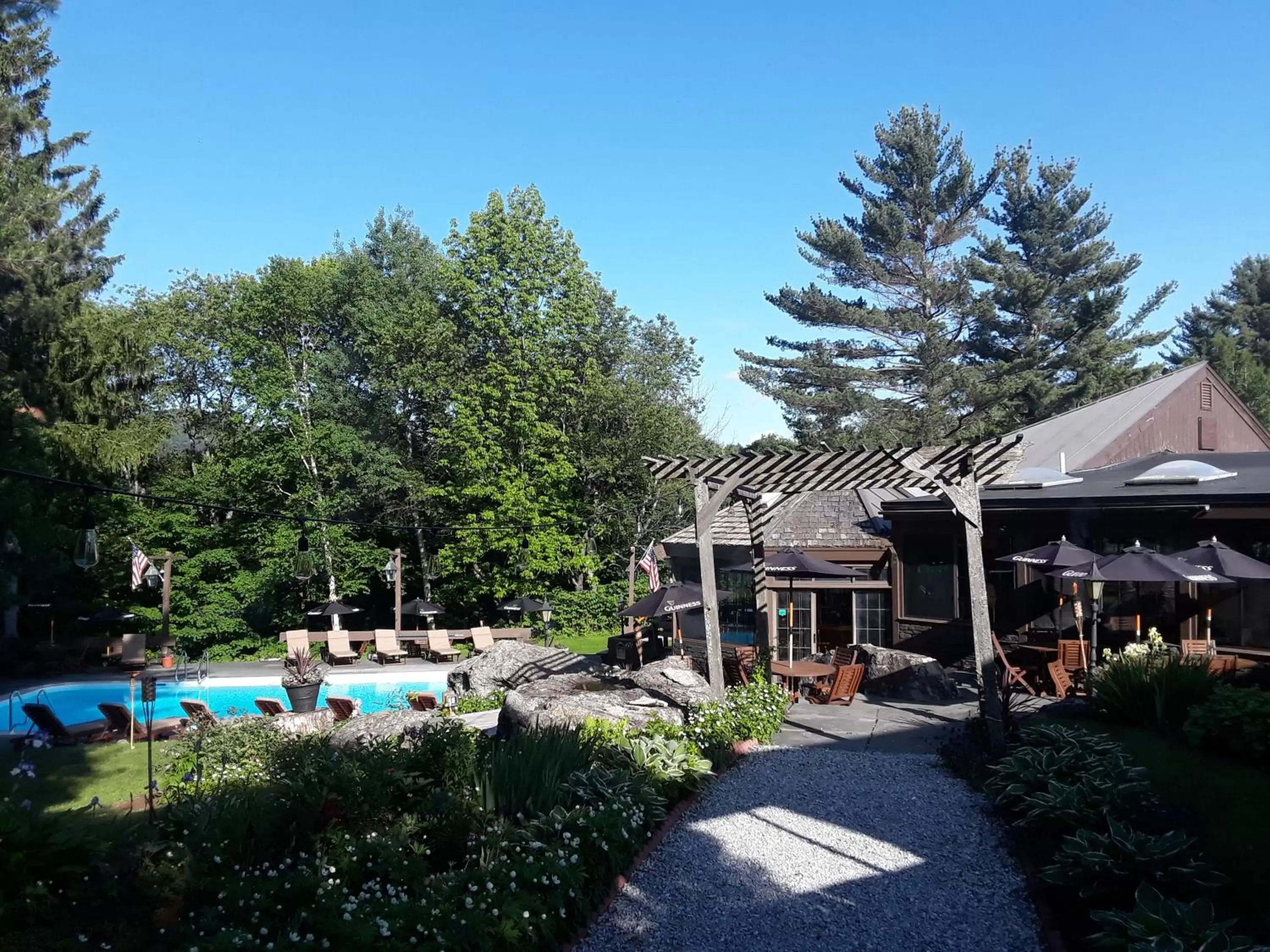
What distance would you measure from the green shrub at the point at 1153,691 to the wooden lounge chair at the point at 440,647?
17395 millimetres

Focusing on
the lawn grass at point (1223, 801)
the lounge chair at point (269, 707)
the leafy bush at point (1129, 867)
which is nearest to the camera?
the leafy bush at point (1129, 867)

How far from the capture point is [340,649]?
23.4 meters

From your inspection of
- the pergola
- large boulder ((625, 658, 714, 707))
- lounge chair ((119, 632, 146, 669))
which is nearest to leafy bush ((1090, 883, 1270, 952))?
the pergola

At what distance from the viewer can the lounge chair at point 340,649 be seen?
23.3 meters

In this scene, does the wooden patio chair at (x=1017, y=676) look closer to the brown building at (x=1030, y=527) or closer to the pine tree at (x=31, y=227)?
the brown building at (x=1030, y=527)

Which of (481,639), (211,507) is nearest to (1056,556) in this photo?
(211,507)

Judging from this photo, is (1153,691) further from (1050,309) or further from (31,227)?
(1050,309)

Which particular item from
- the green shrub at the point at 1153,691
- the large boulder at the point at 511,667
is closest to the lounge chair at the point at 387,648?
the large boulder at the point at 511,667

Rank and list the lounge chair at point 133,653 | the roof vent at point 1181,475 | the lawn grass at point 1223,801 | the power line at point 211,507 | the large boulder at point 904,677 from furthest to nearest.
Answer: the lounge chair at point 133,653 → the roof vent at point 1181,475 → the large boulder at point 904,677 → the power line at point 211,507 → the lawn grass at point 1223,801

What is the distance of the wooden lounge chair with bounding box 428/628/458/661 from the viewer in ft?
77.2

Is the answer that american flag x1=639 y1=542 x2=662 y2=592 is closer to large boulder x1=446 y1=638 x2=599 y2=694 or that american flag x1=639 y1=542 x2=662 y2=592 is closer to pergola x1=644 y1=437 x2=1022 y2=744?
large boulder x1=446 y1=638 x2=599 y2=694

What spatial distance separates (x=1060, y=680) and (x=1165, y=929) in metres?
8.48

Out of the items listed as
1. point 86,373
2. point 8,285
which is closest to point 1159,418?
point 8,285

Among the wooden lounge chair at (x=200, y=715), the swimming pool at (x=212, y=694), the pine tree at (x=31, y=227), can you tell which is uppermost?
the pine tree at (x=31, y=227)
